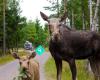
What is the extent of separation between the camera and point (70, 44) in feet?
35.2

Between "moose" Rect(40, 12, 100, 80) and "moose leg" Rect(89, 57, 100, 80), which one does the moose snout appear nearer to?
"moose" Rect(40, 12, 100, 80)

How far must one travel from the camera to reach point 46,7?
170 feet

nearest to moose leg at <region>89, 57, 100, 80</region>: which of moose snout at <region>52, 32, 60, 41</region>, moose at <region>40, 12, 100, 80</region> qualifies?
moose at <region>40, 12, 100, 80</region>

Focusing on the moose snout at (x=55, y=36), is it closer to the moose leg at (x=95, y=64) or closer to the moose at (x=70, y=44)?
the moose at (x=70, y=44)

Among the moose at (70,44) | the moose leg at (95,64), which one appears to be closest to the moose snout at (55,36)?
the moose at (70,44)

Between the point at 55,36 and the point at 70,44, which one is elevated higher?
the point at 55,36

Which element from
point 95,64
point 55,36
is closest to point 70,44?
point 55,36

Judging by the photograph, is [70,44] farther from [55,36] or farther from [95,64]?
[95,64]

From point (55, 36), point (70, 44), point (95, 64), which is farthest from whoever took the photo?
point (95, 64)

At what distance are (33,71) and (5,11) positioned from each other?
51378 millimetres

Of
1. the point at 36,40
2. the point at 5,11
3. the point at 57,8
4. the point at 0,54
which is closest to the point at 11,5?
the point at 5,11

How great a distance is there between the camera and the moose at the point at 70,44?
10344mm

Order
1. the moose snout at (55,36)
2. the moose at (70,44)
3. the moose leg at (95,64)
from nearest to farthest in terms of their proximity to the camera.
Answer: the moose snout at (55,36) < the moose at (70,44) < the moose leg at (95,64)

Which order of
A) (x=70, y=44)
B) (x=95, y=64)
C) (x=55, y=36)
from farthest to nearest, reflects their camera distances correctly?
(x=95, y=64) → (x=70, y=44) → (x=55, y=36)
